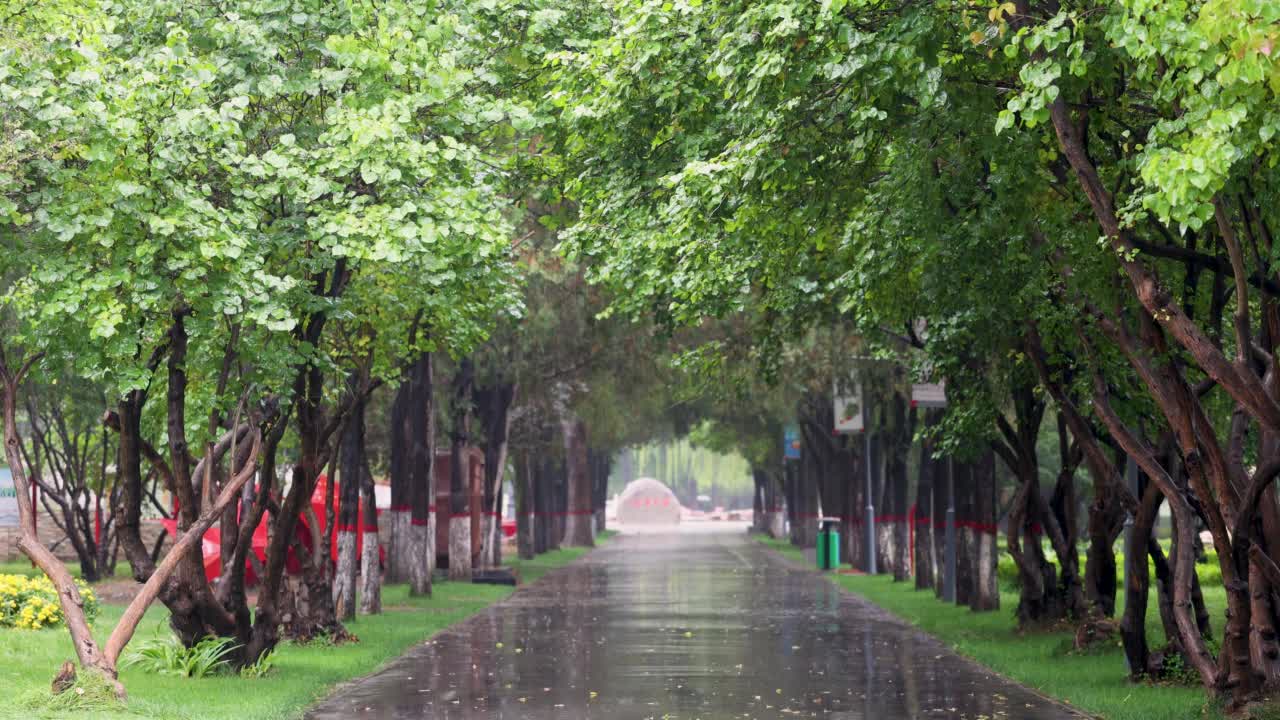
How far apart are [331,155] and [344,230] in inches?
49.9

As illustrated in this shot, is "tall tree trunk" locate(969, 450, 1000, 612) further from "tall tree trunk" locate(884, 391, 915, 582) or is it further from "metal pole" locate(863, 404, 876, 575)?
"metal pole" locate(863, 404, 876, 575)

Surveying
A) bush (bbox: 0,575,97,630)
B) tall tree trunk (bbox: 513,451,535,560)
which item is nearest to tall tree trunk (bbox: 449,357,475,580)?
bush (bbox: 0,575,97,630)

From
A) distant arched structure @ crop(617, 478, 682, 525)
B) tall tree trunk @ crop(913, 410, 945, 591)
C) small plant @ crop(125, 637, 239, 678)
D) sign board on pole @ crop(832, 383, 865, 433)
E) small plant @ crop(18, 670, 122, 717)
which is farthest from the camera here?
distant arched structure @ crop(617, 478, 682, 525)

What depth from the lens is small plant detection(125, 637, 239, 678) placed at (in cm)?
1644

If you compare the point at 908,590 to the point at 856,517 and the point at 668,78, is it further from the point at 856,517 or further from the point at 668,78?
the point at 668,78

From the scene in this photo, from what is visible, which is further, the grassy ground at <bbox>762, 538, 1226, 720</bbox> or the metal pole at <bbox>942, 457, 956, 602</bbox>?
the metal pole at <bbox>942, 457, 956, 602</bbox>

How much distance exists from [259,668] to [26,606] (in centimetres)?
613

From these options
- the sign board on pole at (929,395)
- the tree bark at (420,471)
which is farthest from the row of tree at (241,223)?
the tree bark at (420,471)

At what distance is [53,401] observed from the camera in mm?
34875

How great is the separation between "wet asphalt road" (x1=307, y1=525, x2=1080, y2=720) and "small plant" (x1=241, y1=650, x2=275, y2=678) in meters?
1.06

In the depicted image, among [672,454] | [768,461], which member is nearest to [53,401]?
[768,461]

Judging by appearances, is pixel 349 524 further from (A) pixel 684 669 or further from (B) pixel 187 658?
(A) pixel 684 669

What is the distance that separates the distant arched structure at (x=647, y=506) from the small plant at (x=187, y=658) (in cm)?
10708

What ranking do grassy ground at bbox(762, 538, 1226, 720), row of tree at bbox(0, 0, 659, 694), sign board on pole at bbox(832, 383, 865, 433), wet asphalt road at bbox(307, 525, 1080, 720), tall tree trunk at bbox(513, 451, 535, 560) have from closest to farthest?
row of tree at bbox(0, 0, 659, 694), grassy ground at bbox(762, 538, 1226, 720), wet asphalt road at bbox(307, 525, 1080, 720), sign board on pole at bbox(832, 383, 865, 433), tall tree trunk at bbox(513, 451, 535, 560)
